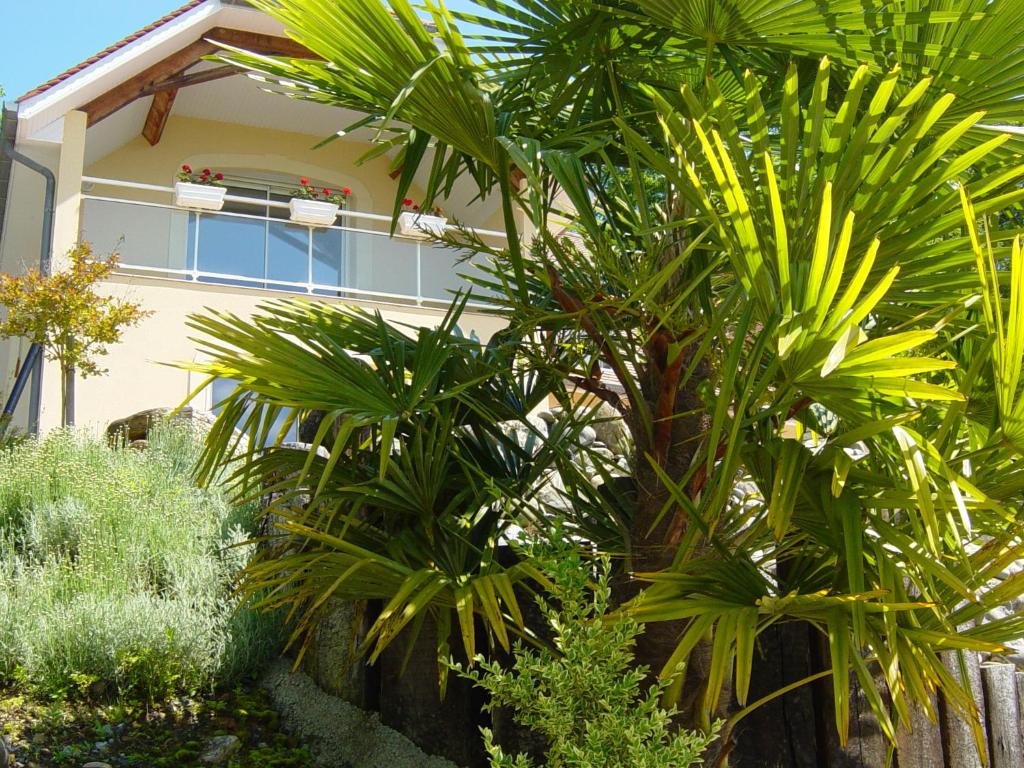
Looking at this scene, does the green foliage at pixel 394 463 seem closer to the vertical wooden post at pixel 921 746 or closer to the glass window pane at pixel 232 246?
the vertical wooden post at pixel 921 746

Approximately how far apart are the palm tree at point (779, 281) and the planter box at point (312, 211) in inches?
290

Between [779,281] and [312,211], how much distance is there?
9292 millimetres

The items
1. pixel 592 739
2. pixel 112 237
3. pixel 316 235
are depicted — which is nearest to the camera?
pixel 592 739

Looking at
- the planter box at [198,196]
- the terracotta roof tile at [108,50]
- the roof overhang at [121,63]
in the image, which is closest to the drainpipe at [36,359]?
the roof overhang at [121,63]

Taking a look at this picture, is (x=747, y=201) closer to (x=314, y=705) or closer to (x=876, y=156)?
(x=876, y=156)

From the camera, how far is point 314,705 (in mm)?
4676

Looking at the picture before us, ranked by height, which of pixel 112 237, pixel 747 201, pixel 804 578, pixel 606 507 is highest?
pixel 112 237

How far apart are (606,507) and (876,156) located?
1.66m

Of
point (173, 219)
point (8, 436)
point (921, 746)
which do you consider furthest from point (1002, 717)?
point (173, 219)

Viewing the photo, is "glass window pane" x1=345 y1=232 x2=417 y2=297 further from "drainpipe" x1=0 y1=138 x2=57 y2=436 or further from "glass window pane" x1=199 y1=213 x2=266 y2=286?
"drainpipe" x1=0 y1=138 x2=57 y2=436

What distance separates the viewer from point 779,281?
8.66ft

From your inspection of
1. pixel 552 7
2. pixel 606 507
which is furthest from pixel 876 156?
pixel 606 507

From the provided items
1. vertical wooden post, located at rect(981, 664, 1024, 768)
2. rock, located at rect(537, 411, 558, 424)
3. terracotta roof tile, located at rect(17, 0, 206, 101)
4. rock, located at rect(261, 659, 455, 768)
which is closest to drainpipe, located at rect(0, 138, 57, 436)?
terracotta roof tile, located at rect(17, 0, 206, 101)

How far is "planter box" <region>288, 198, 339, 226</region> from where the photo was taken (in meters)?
11.3
